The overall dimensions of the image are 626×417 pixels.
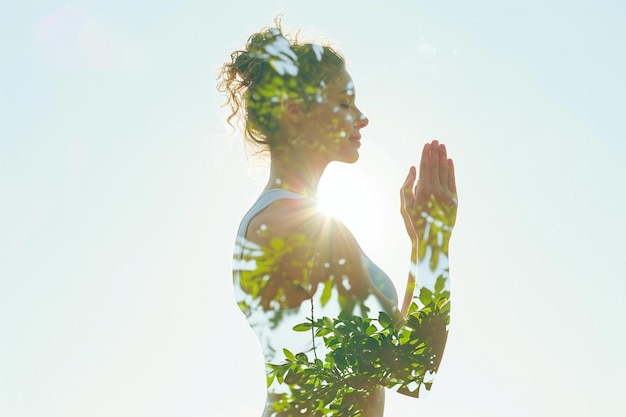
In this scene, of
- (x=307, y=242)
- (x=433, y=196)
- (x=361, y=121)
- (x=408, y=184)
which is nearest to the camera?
(x=307, y=242)

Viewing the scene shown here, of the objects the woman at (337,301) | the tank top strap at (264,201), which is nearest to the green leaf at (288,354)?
the woman at (337,301)

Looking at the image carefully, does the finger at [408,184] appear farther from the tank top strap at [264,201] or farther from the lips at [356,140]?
the tank top strap at [264,201]

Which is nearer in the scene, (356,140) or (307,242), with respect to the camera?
(307,242)

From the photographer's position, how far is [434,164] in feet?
9.80

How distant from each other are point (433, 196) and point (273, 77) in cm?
75

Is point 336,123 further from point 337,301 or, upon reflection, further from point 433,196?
point 337,301

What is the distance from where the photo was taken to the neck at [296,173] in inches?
124

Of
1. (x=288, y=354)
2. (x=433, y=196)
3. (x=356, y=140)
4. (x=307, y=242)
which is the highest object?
(x=356, y=140)

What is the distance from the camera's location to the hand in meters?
2.89

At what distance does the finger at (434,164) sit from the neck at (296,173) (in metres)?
0.41

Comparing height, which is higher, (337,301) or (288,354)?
(337,301)

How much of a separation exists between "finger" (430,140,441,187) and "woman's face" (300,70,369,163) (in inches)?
12.0

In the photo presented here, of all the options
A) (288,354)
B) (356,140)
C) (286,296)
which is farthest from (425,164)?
(288,354)

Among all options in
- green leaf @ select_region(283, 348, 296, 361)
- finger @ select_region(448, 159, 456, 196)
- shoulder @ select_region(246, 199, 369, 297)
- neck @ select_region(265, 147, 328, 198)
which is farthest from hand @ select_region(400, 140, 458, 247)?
green leaf @ select_region(283, 348, 296, 361)
